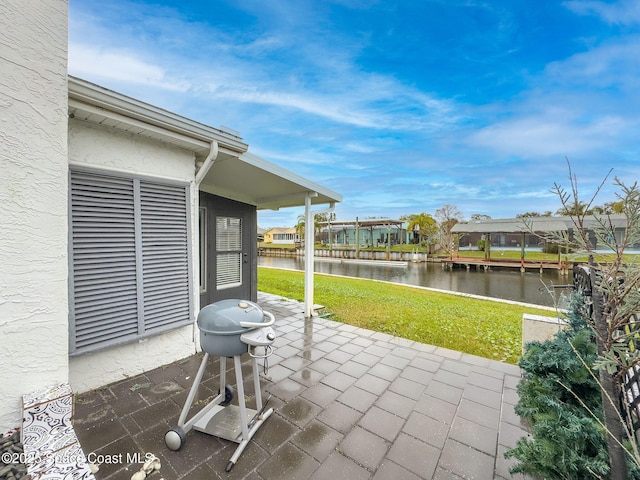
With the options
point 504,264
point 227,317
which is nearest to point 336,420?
point 227,317

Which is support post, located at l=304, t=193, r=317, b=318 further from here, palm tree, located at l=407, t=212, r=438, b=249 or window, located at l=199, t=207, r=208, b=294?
palm tree, located at l=407, t=212, r=438, b=249

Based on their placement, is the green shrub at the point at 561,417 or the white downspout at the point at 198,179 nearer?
the green shrub at the point at 561,417

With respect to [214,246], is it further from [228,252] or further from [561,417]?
[561,417]

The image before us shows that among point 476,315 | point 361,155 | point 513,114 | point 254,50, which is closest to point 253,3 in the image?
point 254,50

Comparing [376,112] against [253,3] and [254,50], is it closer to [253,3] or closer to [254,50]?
[254,50]

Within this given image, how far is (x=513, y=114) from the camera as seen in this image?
12.6 metres

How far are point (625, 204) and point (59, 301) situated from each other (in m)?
3.20

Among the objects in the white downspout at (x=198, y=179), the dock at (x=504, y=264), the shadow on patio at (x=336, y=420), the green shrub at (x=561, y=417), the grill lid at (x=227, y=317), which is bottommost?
the dock at (x=504, y=264)

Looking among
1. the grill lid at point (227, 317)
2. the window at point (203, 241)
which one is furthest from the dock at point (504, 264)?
the grill lid at point (227, 317)

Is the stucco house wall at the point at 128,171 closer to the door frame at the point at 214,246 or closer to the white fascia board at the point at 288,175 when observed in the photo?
the white fascia board at the point at 288,175

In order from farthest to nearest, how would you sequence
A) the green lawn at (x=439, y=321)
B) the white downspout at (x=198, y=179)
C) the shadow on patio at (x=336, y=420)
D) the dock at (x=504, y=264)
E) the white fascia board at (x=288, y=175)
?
the dock at (x=504, y=264), the green lawn at (x=439, y=321), the white fascia board at (x=288, y=175), the white downspout at (x=198, y=179), the shadow on patio at (x=336, y=420)

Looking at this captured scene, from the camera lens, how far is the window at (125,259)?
253cm

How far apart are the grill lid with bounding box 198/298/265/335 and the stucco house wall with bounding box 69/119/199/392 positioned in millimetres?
1666

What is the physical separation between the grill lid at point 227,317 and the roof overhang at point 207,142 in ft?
6.53
